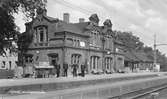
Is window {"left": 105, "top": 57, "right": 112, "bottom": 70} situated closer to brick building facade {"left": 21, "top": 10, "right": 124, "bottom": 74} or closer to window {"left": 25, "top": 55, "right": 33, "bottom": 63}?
brick building facade {"left": 21, "top": 10, "right": 124, "bottom": 74}

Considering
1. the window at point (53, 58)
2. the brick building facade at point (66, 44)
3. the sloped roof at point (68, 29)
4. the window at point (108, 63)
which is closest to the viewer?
the brick building facade at point (66, 44)

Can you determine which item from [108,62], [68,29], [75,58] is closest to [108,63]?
[108,62]

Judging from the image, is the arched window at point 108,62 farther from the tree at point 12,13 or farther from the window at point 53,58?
the tree at point 12,13

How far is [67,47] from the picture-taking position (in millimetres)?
48594

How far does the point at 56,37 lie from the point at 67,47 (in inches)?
105

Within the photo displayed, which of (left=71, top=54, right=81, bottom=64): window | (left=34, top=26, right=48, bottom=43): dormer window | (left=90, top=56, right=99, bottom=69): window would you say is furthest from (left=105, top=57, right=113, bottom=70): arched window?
(left=34, top=26, right=48, bottom=43): dormer window

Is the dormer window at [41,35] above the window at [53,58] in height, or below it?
above

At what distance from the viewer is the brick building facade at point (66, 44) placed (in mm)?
49062

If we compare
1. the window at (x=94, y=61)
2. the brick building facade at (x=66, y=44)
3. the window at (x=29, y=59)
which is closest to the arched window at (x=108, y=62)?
the brick building facade at (x=66, y=44)

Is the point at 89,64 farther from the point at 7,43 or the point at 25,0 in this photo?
the point at 25,0

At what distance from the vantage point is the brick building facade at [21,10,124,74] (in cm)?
4906

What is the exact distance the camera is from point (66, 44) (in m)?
48.6

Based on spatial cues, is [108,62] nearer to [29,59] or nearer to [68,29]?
[68,29]

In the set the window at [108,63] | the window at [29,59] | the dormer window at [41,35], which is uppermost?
the dormer window at [41,35]
